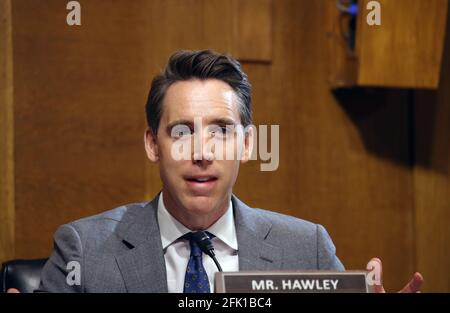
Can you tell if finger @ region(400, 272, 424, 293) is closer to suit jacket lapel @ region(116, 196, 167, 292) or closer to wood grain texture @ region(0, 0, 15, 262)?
suit jacket lapel @ region(116, 196, 167, 292)

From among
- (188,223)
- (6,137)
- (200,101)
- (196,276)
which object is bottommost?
(196,276)

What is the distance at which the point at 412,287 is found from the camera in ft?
5.13

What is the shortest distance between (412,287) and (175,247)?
1.99 ft

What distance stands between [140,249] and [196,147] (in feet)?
0.95

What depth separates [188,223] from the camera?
1.88 meters

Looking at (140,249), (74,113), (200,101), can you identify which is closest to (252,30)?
(74,113)

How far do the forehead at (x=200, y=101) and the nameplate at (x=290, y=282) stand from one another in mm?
563

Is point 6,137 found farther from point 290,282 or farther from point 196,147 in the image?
point 290,282

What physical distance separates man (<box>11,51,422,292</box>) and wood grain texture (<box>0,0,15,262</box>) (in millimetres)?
789

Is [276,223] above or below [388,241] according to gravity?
above

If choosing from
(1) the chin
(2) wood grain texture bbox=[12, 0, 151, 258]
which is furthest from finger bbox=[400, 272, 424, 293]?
(2) wood grain texture bbox=[12, 0, 151, 258]

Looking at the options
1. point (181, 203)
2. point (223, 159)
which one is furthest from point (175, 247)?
point (223, 159)
